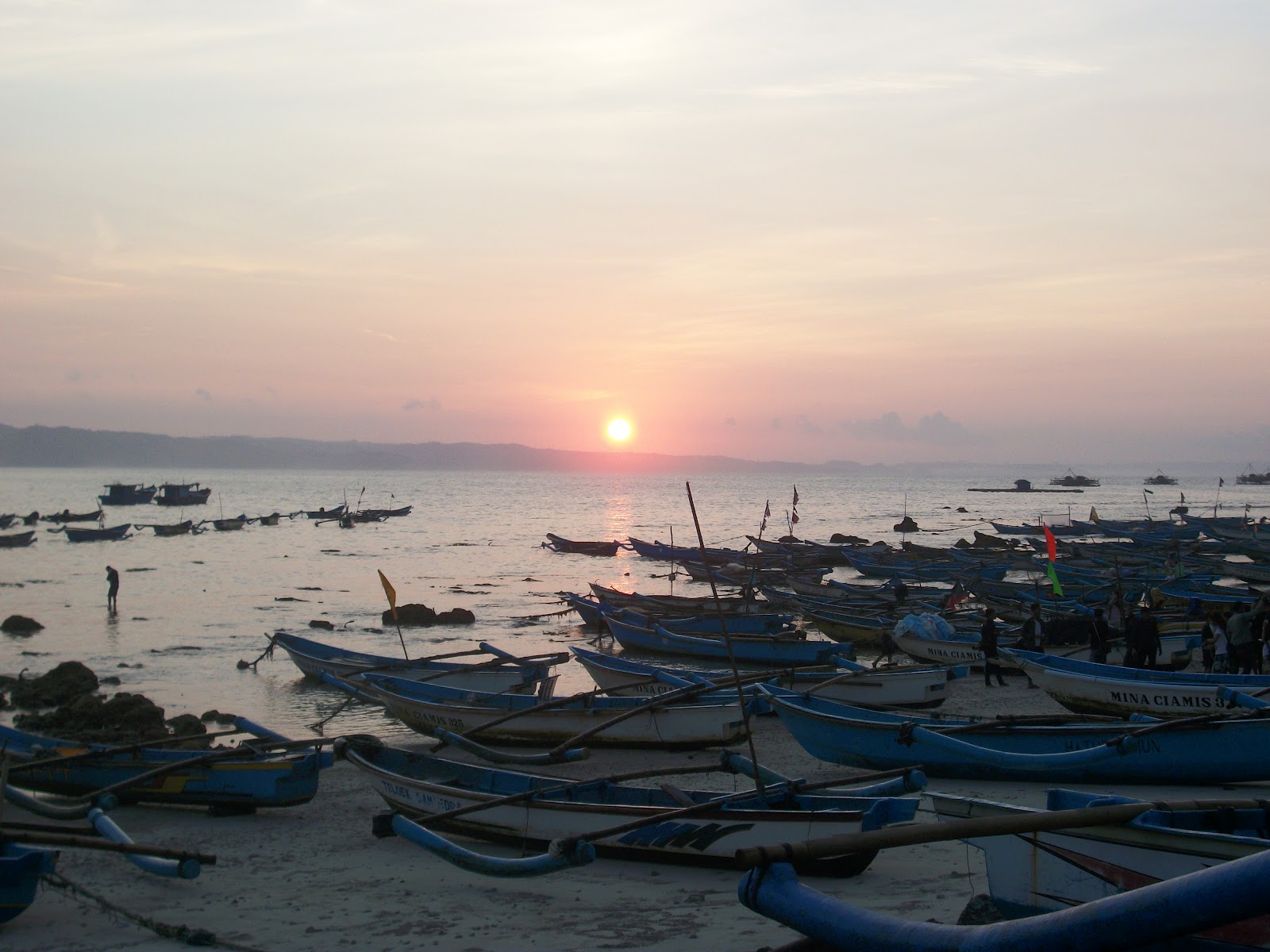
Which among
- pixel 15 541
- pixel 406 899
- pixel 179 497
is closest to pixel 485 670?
pixel 406 899

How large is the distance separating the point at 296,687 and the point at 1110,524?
61883mm

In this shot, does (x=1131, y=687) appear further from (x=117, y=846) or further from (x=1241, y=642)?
(x=117, y=846)

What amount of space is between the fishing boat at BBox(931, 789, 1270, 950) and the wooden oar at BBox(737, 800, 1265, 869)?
0.52m

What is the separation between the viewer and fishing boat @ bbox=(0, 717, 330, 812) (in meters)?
12.5

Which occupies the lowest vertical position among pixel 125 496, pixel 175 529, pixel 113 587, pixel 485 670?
pixel 175 529

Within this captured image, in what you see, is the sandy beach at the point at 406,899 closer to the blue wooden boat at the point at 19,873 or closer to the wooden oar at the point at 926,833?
the blue wooden boat at the point at 19,873

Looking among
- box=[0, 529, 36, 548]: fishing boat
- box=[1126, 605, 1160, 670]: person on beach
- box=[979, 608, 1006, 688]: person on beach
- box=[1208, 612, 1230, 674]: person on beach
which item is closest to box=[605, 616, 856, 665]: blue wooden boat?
box=[979, 608, 1006, 688]: person on beach

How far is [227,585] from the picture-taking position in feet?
151

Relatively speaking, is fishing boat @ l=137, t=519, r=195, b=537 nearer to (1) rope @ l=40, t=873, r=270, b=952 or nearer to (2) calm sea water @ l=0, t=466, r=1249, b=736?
(2) calm sea water @ l=0, t=466, r=1249, b=736

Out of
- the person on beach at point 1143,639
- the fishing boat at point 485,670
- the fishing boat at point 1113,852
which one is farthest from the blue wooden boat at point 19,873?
the person on beach at point 1143,639

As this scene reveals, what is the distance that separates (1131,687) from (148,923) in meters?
12.5

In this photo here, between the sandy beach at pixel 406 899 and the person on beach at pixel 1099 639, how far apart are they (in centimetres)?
841

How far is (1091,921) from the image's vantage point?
3.40m

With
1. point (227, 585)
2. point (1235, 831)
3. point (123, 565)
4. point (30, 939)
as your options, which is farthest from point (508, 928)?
point (123, 565)
